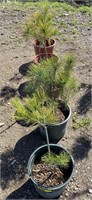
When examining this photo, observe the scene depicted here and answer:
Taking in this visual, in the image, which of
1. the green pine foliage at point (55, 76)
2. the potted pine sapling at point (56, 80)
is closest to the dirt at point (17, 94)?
the potted pine sapling at point (56, 80)

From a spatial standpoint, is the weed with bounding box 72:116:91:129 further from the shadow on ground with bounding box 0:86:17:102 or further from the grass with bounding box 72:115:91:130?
the shadow on ground with bounding box 0:86:17:102

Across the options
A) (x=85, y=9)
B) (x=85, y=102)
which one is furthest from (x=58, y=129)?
(x=85, y=9)

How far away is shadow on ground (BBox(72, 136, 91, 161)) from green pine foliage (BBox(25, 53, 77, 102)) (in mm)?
482

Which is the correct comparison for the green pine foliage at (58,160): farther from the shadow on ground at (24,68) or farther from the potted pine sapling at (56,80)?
the shadow on ground at (24,68)

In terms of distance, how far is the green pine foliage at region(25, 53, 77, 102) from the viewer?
2.82 meters

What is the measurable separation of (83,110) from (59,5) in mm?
2537

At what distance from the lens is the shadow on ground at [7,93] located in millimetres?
3667

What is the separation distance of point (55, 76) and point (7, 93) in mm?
1011

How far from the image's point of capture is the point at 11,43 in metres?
4.57

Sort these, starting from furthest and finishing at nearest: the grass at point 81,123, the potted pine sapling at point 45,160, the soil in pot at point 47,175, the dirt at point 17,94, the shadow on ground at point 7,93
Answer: the shadow on ground at point 7,93 < the grass at point 81,123 < the dirt at point 17,94 < the soil in pot at point 47,175 < the potted pine sapling at point 45,160

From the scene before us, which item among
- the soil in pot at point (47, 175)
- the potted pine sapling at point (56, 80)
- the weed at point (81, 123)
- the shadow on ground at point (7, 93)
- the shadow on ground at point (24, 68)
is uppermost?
the potted pine sapling at point (56, 80)

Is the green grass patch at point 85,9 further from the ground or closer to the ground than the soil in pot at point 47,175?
further from the ground

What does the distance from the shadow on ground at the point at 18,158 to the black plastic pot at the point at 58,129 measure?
118mm

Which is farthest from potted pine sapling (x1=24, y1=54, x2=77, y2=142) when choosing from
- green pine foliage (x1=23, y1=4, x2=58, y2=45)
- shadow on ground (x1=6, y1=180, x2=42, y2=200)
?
green pine foliage (x1=23, y1=4, x2=58, y2=45)
